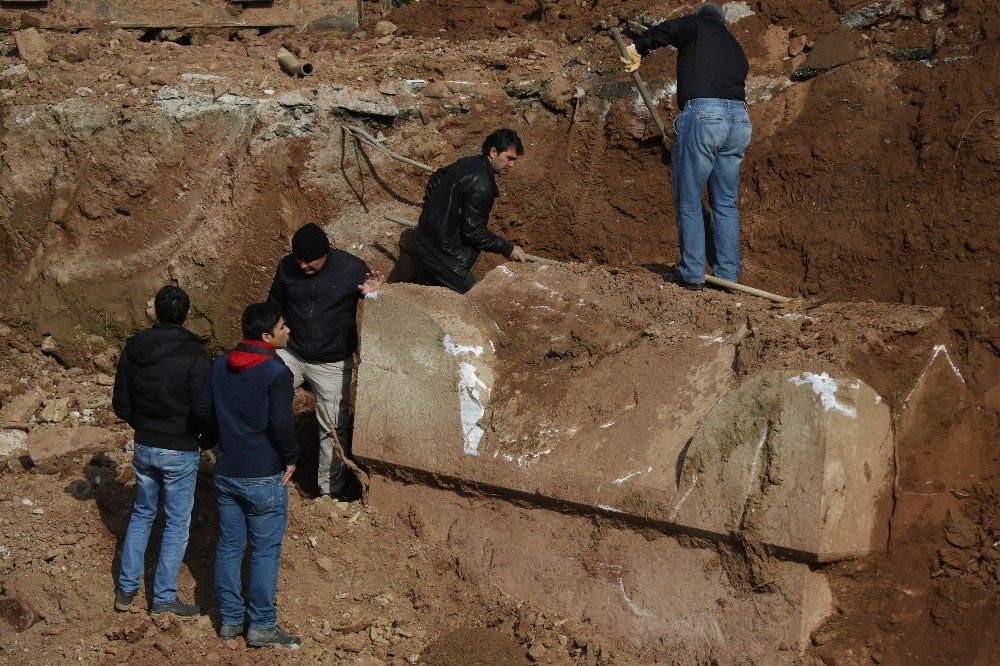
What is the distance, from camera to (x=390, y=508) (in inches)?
252

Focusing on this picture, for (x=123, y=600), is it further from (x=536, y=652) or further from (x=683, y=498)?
(x=683, y=498)

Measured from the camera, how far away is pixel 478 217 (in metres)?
6.81

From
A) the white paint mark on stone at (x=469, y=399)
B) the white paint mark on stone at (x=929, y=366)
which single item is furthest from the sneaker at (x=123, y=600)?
the white paint mark on stone at (x=929, y=366)

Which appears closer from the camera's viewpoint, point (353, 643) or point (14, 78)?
point (353, 643)

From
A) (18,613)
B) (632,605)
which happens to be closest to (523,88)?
(632,605)

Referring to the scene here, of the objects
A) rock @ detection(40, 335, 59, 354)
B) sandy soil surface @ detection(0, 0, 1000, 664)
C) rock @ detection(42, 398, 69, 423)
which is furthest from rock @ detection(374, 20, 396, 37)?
rock @ detection(42, 398, 69, 423)

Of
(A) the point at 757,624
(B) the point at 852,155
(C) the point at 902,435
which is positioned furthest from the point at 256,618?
(B) the point at 852,155

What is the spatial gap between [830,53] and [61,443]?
6.28 m

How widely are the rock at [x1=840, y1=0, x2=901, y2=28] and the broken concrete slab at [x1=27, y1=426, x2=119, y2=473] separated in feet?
20.7

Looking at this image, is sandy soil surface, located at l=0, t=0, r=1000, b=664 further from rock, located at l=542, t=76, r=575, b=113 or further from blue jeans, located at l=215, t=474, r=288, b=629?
blue jeans, located at l=215, t=474, r=288, b=629

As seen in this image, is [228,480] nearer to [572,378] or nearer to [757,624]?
[572,378]

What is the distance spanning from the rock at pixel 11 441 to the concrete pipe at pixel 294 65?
11.5 ft

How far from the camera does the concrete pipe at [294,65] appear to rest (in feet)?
28.1

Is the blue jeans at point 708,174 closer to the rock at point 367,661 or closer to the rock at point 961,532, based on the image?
the rock at point 961,532
